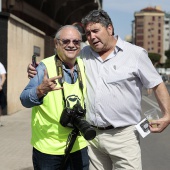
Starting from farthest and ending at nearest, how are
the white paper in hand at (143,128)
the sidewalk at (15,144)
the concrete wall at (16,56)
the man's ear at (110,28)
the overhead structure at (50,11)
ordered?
the overhead structure at (50,11) < the concrete wall at (16,56) < the sidewalk at (15,144) < the man's ear at (110,28) < the white paper in hand at (143,128)

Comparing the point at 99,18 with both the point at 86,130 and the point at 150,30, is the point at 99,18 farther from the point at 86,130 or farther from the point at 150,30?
the point at 150,30

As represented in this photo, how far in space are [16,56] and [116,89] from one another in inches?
427

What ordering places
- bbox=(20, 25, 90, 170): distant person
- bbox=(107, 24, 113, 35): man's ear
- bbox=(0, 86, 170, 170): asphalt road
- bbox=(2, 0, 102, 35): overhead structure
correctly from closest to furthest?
bbox=(20, 25, 90, 170): distant person
bbox=(107, 24, 113, 35): man's ear
bbox=(0, 86, 170, 170): asphalt road
bbox=(2, 0, 102, 35): overhead structure

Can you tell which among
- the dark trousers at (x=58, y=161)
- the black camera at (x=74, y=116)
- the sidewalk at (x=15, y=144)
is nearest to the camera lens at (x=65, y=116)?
the black camera at (x=74, y=116)

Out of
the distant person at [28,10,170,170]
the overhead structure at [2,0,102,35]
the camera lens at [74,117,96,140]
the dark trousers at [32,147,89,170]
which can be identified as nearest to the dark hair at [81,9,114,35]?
the distant person at [28,10,170,170]

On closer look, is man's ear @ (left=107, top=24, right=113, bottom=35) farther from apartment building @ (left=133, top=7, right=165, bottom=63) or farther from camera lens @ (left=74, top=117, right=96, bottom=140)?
apartment building @ (left=133, top=7, right=165, bottom=63)

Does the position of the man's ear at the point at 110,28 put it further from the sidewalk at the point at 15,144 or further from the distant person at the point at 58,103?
the sidewalk at the point at 15,144

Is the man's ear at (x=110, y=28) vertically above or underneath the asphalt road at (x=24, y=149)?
above

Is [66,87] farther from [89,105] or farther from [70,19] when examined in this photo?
[70,19]

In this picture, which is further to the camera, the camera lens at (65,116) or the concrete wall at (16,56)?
the concrete wall at (16,56)

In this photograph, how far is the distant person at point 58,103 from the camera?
3188 millimetres

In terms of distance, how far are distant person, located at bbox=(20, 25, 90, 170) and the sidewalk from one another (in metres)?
3.05

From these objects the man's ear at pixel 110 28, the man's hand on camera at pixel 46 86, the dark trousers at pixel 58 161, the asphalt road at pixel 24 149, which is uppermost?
the man's ear at pixel 110 28

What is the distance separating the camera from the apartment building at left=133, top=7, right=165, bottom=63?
609 feet
